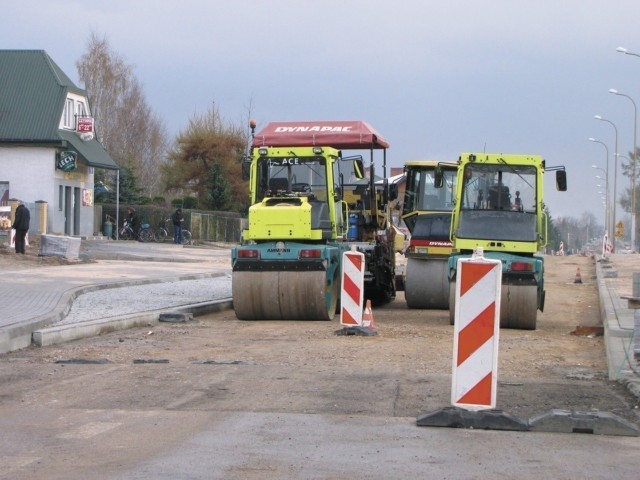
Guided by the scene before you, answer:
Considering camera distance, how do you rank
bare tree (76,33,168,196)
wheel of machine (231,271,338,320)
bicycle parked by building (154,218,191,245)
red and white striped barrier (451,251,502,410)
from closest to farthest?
1. red and white striped barrier (451,251,502,410)
2. wheel of machine (231,271,338,320)
3. bicycle parked by building (154,218,191,245)
4. bare tree (76,33,168,196)

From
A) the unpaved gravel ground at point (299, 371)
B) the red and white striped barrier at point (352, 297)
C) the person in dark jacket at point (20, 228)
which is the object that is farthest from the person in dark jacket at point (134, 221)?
the red and white striped barrier at point (352, 297)

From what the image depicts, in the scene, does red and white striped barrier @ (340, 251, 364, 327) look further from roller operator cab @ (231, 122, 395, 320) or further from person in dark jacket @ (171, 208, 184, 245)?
person in dark jacket @ (171, 208, 184, 245)

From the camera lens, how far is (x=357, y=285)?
1585 centimetres

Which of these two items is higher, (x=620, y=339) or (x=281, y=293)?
(x=281, y=293)

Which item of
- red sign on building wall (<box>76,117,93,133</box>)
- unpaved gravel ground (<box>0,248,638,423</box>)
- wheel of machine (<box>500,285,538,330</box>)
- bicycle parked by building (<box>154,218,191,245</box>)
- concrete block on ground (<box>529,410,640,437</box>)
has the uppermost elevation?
red sign on building wall (<box>76,117,93,133</box>)

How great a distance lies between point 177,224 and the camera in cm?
5256

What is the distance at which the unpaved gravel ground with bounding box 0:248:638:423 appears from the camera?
9586 millimetres

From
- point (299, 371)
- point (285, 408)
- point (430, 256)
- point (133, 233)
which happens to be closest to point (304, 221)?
point (430, 256)

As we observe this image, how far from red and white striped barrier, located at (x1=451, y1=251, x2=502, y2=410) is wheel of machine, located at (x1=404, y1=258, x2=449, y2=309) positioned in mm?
11730

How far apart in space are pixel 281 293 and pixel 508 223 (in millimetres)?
3968

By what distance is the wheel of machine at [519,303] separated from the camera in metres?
16.8

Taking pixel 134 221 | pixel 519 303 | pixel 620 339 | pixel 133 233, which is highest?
pixel 134 221

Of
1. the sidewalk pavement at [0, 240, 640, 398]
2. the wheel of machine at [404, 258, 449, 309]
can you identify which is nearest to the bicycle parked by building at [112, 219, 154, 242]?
the sidewalk pavement at [0, 240, 640, 398]

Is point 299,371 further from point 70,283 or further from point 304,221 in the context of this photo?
point 70,283
